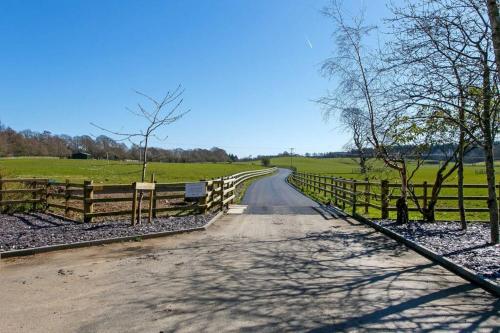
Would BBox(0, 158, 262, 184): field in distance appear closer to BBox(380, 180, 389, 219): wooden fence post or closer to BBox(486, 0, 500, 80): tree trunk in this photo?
BBox(380, 180, 389, 219): wooden fence post

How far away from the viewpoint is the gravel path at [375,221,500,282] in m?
7.67

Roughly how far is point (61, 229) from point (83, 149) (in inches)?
313

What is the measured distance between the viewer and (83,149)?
18.9 m

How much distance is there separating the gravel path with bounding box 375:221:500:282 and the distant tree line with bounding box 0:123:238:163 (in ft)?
28.1

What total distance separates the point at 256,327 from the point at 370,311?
4.98ft

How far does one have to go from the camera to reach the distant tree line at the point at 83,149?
14734 mm

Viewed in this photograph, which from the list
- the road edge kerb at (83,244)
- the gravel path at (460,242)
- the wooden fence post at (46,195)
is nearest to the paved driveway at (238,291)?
the road edge kerb at (83,244)

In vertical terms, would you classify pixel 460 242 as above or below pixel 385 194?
below

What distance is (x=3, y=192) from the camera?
15.4 metres

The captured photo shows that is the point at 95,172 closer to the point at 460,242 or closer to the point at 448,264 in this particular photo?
the point at 460,242

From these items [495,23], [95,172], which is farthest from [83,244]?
[95,172]

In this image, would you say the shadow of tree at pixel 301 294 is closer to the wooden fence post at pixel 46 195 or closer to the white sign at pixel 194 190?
the white sign at pixel 194 190

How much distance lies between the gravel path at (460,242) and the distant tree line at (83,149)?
857 cm

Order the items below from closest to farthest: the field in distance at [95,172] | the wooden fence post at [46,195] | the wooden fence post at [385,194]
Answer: the wooden fence post at [385,194] → the wooden fence post at [46,195] → the field in distance at [95,172]
